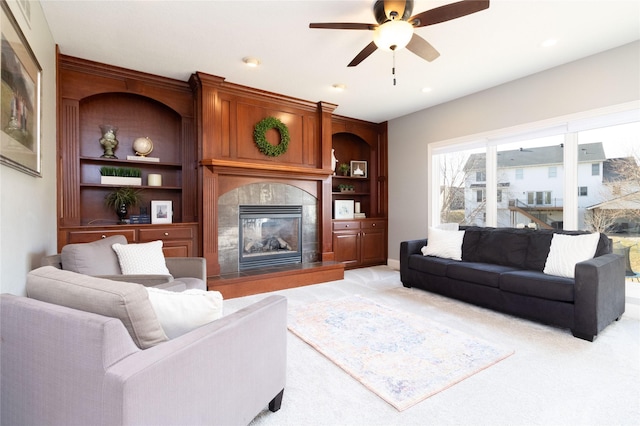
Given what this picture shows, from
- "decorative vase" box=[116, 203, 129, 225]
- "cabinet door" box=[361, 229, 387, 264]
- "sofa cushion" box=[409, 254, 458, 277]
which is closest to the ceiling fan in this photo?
"sofa cushion" box=[409, 254, 458, 277]

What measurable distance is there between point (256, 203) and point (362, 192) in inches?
99.3

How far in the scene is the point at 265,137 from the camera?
4480 mm

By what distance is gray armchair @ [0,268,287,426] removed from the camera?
38.9 inches

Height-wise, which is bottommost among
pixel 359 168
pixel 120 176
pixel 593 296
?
pixel 593 296

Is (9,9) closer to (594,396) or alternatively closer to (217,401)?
(217,401)

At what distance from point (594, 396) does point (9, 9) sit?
12.8 feet

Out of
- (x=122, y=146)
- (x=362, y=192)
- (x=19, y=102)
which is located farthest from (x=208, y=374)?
(x=362, y=192)

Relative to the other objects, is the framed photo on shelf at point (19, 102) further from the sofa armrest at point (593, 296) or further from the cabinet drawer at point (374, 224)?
the cabinet drawer at point (374, 224)

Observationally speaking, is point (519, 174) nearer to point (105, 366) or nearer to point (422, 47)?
point (422, 47)

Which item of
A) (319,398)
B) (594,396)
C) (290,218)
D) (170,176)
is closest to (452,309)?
A: (594,396)

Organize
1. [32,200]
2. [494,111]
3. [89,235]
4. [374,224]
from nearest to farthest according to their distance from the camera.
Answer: [32,200] → [89,235] → [494,111] → [374,224]

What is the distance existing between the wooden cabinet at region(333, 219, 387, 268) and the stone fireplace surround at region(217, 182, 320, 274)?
1.60ft

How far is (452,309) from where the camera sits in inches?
132

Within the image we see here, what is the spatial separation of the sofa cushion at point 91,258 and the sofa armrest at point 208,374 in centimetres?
153
